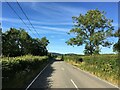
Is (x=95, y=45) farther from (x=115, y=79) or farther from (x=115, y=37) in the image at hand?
(x=115, y=79)

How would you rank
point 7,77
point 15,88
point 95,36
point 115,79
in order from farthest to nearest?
point 95,36 < point 115,79 < point 15,88 < point 7,77

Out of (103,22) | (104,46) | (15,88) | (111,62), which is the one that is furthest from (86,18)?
(15,88)

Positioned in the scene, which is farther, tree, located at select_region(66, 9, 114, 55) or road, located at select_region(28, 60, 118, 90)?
tree, located at select_region(66, 9, 114, 55)

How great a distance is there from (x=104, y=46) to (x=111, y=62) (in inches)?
1868

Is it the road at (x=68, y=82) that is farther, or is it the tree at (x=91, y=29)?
the tree at (x=91, y=29)

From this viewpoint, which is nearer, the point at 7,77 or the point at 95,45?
the point at 7,77

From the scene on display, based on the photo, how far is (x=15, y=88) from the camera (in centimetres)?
1472

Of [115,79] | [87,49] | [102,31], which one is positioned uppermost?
[102,31]

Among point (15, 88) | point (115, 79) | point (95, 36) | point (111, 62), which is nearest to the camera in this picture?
point (15, 88)

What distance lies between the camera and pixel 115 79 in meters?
22.3

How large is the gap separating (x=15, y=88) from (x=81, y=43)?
198 ft

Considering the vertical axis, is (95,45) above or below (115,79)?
above

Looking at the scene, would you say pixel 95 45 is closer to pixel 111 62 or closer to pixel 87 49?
pixel 87 49

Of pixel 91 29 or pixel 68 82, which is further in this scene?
pixel 91 29
